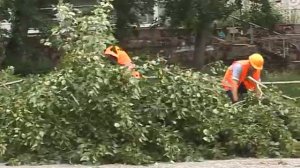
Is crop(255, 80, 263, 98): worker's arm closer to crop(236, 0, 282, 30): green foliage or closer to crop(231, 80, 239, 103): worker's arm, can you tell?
crop(231, 80, 239, 103): worker's arm

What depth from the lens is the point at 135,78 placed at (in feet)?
24.9

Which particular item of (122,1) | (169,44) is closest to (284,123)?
(122,1)

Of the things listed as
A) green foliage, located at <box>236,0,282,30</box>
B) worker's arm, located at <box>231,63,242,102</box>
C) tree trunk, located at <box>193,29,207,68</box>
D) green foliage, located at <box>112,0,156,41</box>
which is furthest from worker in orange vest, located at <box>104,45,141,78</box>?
green foliage, located at <box>236,0,282,30</box>

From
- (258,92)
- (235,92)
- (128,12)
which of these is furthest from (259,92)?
(128,12)

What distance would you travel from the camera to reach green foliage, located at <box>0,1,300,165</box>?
24.1 ft

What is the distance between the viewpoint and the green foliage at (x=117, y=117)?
24.1ft

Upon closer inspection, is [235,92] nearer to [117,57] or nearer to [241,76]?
[241,76]

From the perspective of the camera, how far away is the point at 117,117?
290 inches

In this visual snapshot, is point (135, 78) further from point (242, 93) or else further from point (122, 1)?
point (122, 1)

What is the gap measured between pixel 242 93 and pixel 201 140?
1.54 m

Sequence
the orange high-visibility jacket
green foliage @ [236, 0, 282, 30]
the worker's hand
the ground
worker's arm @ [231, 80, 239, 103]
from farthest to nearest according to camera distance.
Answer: green foliage @ [236, 0, 282, 30]
worker's arm @ [231, 80, 239, 103]
the orange high-visibility jacket
the worker's hand
the ground

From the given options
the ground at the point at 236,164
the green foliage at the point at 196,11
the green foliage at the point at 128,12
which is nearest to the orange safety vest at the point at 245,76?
the ground at the point at 236,164

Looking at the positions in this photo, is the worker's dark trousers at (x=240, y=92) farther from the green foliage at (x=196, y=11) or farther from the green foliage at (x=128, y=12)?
the green foliage at (x=128, y=12)

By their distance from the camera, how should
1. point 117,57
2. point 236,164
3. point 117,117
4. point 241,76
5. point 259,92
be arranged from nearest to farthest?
point 236,164
point 117,117
point 259,92
point 117,57
point 241,76
